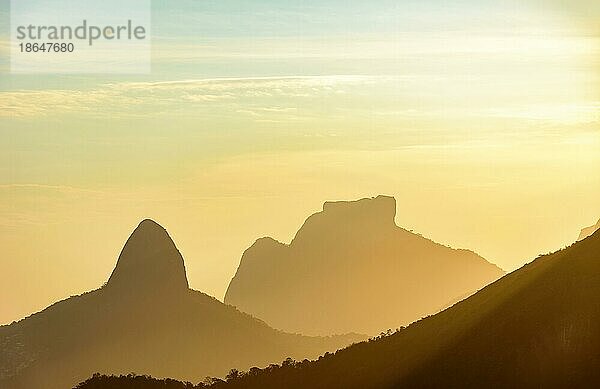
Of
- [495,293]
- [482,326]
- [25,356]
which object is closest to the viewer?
[482,326]

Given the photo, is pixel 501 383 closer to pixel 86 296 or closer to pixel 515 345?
pixel 515 345

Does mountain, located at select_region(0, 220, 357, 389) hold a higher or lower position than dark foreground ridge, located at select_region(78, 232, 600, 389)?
higher

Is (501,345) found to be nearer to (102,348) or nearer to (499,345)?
(499,345)

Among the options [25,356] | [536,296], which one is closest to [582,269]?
[536,296]

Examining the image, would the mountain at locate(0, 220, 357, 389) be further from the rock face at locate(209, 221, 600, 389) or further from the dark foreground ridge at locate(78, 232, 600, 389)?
the rock face at locate(209, 221, 600, 389)

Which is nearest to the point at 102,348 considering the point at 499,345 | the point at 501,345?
the point at 499,345

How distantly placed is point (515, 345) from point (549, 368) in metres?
3.22

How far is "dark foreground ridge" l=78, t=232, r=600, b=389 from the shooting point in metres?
67.8

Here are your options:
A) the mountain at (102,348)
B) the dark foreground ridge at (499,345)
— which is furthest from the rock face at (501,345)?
the mountain at (102,348)

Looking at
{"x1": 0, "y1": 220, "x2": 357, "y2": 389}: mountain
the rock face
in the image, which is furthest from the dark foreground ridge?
{"x1": 0, "y1": 220, "x2": 357, "y2": 389}: mountain

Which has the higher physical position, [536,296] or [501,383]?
[536,296]

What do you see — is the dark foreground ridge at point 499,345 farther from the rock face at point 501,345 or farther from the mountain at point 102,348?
the mountain at point 102,348

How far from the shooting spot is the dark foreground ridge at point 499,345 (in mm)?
67812

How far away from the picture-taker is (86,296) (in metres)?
195
